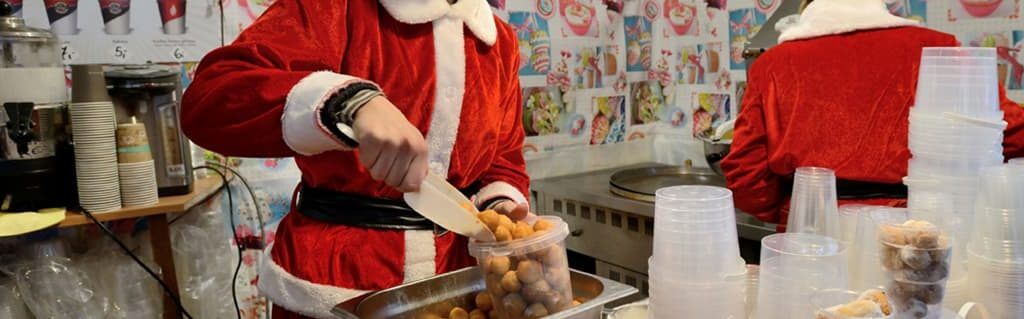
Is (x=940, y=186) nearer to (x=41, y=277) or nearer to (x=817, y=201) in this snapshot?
(x=817, y=201)

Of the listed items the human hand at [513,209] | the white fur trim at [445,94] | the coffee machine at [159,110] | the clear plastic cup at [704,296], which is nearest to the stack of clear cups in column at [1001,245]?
the clear plastic cup at [704,296]

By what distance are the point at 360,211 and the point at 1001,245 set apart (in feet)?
2.70

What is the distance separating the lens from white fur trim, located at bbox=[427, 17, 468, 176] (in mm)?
1091

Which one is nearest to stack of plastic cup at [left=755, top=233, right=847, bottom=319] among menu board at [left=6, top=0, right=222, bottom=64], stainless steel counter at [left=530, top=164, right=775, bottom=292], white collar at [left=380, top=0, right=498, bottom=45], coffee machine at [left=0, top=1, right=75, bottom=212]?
white collar at [left=380, top=0, right=498, bottom=45]

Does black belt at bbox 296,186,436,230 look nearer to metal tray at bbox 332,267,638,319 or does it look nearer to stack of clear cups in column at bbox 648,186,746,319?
metal tray at bbox 332,267,638,319

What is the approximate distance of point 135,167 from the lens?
1.65 meters

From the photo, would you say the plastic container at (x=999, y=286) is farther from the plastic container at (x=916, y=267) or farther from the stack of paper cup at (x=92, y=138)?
the stack of paper cup at (x=92, y=138)

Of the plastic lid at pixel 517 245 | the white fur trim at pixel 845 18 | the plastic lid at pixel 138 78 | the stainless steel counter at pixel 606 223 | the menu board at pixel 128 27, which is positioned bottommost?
the stainless steel counter at pixel 606 223

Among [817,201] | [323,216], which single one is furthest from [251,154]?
[817,201]

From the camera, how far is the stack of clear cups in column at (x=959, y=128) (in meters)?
0.91

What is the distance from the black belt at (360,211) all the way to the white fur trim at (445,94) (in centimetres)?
8

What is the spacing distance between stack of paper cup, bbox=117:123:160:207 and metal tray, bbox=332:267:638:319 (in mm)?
1003

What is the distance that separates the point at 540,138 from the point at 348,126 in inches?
73.2

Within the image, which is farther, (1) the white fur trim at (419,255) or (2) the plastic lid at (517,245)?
(1) the white fur trim at (419,255)
